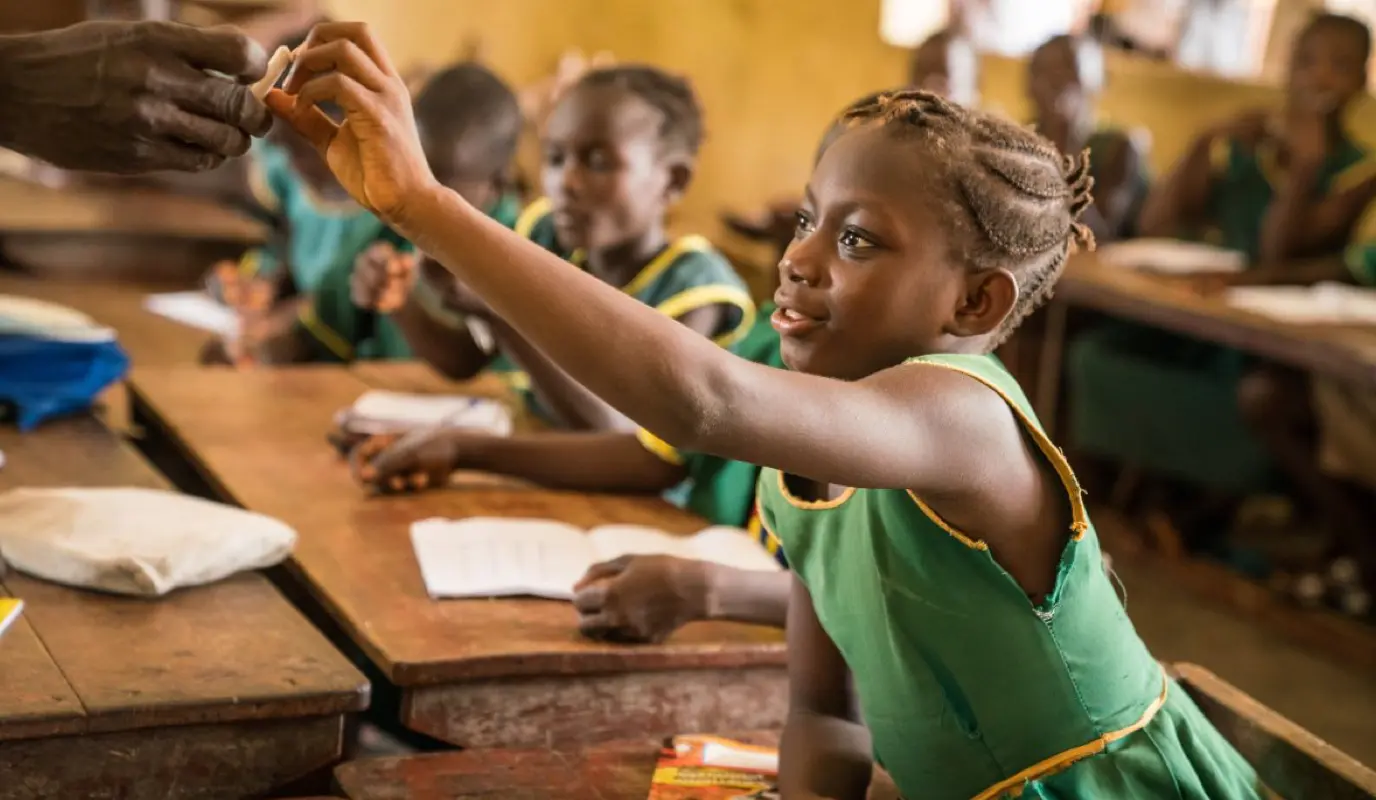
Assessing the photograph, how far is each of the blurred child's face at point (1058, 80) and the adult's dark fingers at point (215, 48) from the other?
3837mm

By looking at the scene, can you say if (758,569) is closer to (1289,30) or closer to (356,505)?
(356,505)

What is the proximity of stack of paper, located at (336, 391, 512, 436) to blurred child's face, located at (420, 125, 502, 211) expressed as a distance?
548mm

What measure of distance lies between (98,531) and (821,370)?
826 mm

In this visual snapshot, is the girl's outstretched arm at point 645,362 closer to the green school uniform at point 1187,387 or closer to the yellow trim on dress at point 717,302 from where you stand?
the yellow trim on dress at point 717,302

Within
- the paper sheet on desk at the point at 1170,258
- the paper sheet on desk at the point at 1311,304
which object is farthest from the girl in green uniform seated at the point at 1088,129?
the paper sheet on desk at the point at 1311,304

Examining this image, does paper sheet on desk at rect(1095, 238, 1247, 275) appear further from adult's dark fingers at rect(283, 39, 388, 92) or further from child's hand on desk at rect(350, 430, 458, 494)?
adult's dark fingers at rect(283, 39, 388, 92)

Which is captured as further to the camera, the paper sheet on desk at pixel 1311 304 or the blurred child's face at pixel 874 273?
the paper sheet on desk at pixel 1311 304

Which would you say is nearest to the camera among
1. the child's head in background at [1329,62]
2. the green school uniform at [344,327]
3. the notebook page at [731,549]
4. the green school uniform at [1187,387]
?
the notebook page at [731,549]

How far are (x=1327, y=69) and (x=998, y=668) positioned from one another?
3.59 m

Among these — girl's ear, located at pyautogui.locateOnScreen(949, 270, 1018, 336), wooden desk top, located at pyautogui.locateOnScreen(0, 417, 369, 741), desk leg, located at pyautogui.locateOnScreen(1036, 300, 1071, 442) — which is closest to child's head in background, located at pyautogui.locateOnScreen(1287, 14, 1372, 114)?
desk leg, located at pyautogui.locateOnScreen(1036, 300, 1071, 442)

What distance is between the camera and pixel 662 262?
249 cm

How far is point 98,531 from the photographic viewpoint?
169cm

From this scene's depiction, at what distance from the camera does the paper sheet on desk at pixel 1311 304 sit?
144 inches

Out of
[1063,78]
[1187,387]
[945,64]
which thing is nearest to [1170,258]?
[1187,387]
